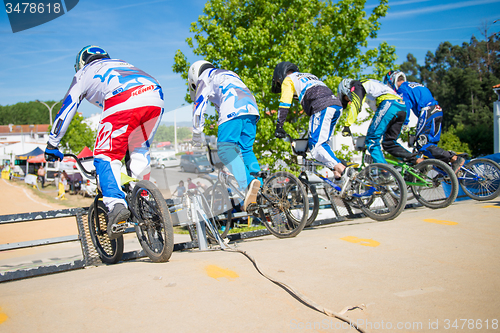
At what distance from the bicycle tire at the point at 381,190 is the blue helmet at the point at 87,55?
3.71 meters

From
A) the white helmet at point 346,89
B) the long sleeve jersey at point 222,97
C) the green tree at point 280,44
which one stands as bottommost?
the long sleeve jersey at point 222,97

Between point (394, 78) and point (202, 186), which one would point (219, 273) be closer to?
point (202, 186)

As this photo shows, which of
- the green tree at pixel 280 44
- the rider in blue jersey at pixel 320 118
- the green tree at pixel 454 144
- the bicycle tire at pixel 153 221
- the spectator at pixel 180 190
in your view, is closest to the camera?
the bicycle tire at pixel 153 221

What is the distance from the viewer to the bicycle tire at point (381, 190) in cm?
471

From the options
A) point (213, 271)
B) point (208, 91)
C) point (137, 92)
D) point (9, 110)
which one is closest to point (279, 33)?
point (208, 91)

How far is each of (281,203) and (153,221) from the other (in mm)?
1679

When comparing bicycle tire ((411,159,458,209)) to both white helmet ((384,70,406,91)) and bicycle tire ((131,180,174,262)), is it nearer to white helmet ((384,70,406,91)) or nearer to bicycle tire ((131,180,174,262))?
white helmet ((384,70,406,91))

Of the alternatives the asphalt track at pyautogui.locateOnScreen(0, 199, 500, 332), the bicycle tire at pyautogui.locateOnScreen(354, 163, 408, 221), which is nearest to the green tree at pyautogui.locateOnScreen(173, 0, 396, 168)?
the bicycle tire at pyautogui.locateOnScreen(354, 163, 408, 221)

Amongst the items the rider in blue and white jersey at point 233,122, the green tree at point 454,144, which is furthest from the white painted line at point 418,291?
the green tree at point 454,144

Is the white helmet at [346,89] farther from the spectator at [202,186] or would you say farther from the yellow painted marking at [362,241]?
the spectator at [202,186]

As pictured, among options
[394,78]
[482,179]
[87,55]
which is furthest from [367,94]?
[87,55]

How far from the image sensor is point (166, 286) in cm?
250

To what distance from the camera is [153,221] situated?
3.37 meters

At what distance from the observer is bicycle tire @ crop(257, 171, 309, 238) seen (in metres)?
4.32
